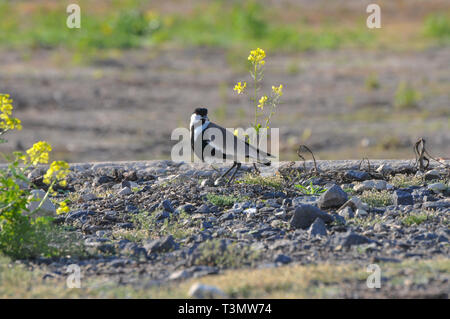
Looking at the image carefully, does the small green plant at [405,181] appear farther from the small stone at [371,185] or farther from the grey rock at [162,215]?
the grey rock at [162,215]

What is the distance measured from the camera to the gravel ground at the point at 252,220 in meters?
4.53

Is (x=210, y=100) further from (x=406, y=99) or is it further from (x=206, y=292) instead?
(x=206, y=292)

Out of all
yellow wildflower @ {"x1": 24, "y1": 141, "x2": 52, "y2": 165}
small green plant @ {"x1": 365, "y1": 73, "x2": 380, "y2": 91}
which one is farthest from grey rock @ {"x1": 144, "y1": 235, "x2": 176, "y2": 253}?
small green plant @ {"x1": 365, "y1": 73, "x2": 380, "y2": 91}

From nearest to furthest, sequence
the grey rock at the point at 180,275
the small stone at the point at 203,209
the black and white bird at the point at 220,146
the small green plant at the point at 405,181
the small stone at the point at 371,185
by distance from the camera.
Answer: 1. the grey rock at the point at 180,275
2. the small stone at the point at 203,209
3. the black and white bird at the point at 220,146
4. the small stone at the point at 371,185
5. the small green plant at the point at 405,181

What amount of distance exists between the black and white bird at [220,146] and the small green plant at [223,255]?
1384mm

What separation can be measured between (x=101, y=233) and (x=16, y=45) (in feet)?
59.8

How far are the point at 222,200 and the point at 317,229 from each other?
3.52 feet

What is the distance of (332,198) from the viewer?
5.57m

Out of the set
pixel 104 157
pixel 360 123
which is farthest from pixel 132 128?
pixel 360 123

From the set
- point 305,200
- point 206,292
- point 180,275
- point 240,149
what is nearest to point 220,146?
point 240,149

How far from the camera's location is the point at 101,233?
530 cm

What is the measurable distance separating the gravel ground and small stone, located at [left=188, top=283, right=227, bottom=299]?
0.36 m

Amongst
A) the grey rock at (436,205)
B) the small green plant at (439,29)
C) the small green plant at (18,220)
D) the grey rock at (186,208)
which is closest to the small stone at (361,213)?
the grey rock at (436,205)
